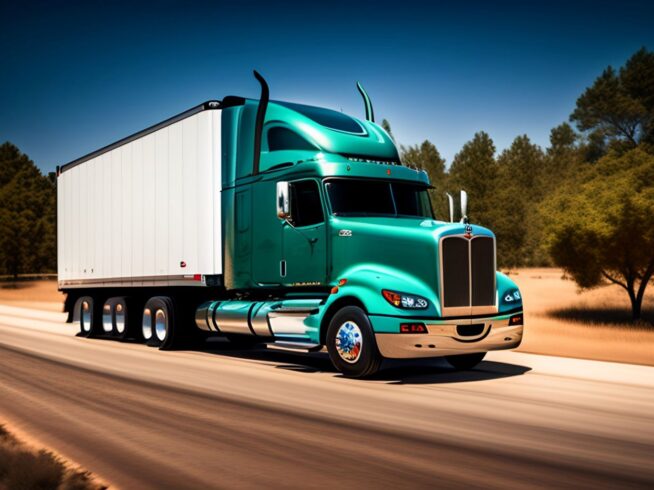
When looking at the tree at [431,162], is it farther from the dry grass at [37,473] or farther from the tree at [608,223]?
the dry grass at [37,473]

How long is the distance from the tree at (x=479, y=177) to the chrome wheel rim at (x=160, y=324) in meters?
47.5

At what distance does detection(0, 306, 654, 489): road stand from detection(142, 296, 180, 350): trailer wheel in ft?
8.33

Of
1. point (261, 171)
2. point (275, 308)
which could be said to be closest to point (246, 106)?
point (261, 171)

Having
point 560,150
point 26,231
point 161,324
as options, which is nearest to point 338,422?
point 161,324

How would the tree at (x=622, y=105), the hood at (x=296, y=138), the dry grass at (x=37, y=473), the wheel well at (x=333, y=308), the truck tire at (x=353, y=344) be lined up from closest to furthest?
the dry grass at (x=37, y=473) → the truck tire at (x=353, y=344) → the wheel well at (x=333, y=308) → the hood at (x=296, y=138) → the tree at (x=622, y=105)

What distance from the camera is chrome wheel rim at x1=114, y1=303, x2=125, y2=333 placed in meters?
18.6

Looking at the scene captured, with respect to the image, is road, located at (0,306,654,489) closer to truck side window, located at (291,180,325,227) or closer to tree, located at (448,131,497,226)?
truck side window, located at (291,180,325,227)

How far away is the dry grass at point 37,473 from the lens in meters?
5.52

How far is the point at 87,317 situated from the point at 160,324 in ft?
14.2

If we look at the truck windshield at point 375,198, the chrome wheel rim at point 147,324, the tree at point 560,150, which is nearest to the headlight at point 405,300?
the truck windshield at point 375,198

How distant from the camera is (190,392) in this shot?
33.7 feet

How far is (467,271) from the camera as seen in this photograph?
11688 millimetres

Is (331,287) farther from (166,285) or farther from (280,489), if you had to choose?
(280,489)

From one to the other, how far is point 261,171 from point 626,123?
1344 inches
